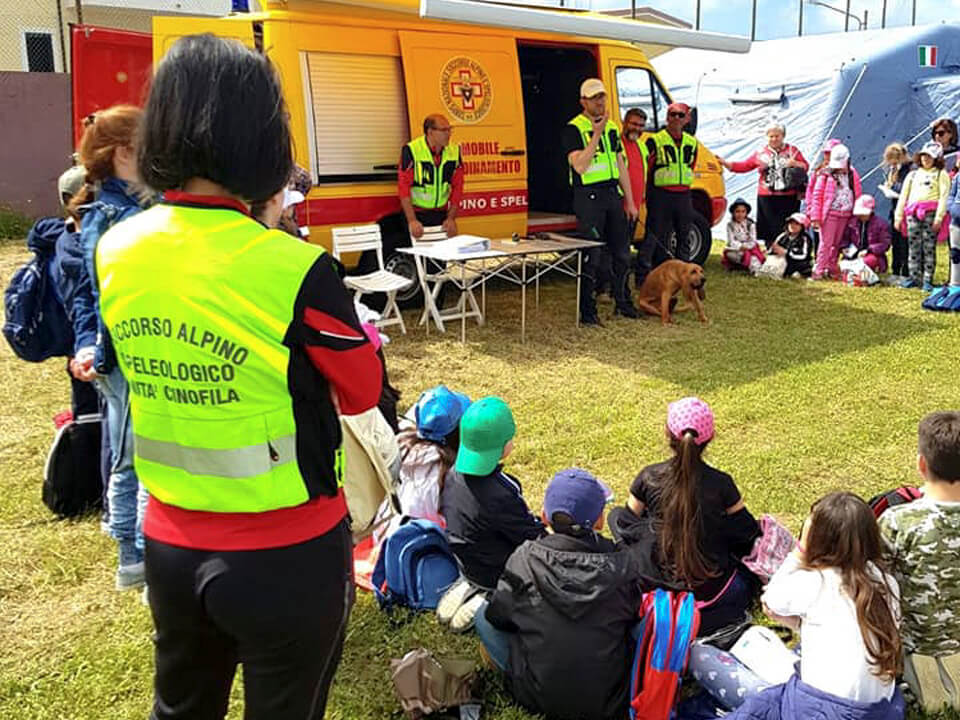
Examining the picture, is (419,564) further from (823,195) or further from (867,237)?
(867,237)

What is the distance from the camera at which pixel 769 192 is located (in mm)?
11055

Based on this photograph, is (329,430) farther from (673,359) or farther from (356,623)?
(673,359)

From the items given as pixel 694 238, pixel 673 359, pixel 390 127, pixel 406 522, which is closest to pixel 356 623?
pixel 406 522

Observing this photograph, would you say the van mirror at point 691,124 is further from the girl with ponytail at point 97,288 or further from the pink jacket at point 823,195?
the girl with ponytail at point 97,288

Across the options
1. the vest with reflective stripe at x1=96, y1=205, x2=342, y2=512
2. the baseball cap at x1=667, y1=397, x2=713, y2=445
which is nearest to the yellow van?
the baseball cap at x1=667, y1=397, x2=713, y2=445

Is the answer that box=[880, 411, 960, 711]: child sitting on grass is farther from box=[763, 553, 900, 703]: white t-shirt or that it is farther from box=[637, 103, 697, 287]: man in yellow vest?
box=[637, 103, 697, 287]: man in yellow vest

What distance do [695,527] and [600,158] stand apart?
5049 mm

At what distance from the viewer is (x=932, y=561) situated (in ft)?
8.16

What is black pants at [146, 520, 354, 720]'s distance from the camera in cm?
148

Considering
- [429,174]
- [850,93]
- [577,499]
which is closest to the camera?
[577,499]

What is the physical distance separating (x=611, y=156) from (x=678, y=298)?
6.23 ft

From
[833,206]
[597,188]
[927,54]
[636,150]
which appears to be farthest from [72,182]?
[927,54]

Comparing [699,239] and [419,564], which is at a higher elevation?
[699,239]

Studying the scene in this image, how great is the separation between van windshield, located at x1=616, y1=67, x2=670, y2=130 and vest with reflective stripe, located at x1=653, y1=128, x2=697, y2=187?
0.60 meters
